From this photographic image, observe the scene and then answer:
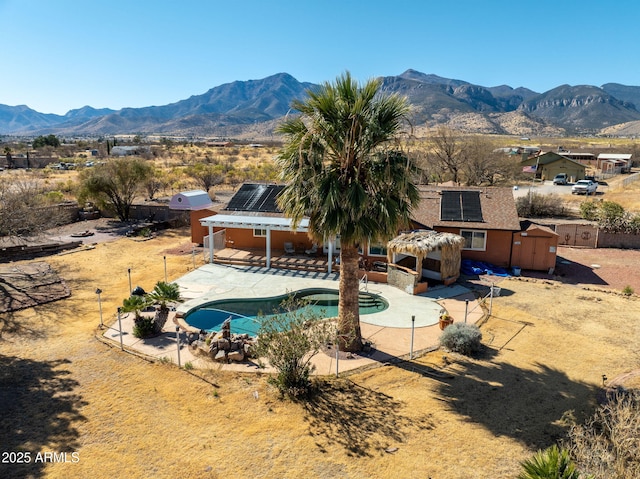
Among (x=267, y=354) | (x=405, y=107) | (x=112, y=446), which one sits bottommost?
(x=112, y=446)

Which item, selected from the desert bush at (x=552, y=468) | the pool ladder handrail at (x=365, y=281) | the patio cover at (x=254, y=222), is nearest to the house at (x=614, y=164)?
the pool ladder handrail at (x=365, y=281)

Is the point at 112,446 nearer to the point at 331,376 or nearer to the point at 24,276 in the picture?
the point at 331,376

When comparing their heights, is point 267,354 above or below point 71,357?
above

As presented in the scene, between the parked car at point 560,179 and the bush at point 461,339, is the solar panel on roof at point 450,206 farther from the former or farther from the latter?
the parked car at point 560,179

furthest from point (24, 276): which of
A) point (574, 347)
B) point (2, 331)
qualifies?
point (574, 347)

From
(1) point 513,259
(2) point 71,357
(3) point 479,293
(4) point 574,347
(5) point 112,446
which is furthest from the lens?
(1) point 513,259

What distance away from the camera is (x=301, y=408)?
1044 centimetres

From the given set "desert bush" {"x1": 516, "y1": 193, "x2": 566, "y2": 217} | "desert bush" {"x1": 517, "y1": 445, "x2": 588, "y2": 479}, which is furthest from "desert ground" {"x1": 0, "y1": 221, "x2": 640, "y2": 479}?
"desert bush" {"x1": 516, "y1": 193, "x2": 566, "y2": 217}

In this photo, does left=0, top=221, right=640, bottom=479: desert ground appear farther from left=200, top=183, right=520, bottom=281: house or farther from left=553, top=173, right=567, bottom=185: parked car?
left=553, top=173, right=567, bottom=185: parked car

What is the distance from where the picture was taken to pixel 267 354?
11125mm

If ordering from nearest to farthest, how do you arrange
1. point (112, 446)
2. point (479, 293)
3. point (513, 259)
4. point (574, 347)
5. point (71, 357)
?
point (112, 446) < point (71, 357) < point (574, 347) < point (479, 293) < point (513, 259)

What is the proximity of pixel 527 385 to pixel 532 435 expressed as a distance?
2.31 metres

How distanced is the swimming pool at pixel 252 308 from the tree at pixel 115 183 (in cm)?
2035

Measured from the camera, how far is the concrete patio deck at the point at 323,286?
1304cm
